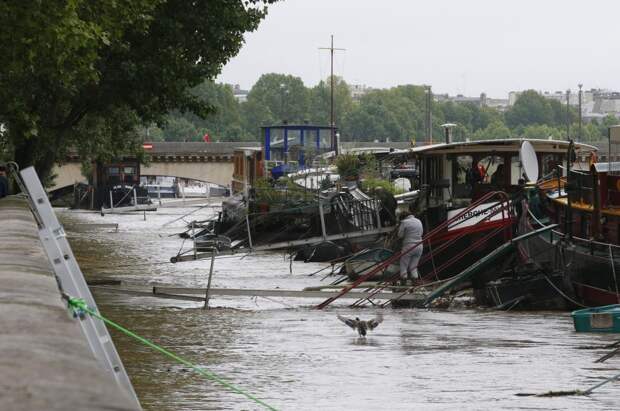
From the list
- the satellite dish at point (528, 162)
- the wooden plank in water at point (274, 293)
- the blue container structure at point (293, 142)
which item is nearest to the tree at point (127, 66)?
the wooden plank in water at point (274, 293)

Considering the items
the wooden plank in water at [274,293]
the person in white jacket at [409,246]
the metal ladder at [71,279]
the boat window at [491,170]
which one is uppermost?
the metal ladder at [71,279]

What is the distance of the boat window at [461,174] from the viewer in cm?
3416

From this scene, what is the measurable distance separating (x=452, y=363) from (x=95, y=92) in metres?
20.3

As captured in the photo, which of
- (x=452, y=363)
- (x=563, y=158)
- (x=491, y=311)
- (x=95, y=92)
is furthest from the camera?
(x=563, y=158)

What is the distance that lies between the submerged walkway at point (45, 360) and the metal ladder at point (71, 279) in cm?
32

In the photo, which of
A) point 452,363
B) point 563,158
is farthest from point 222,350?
point 563,158

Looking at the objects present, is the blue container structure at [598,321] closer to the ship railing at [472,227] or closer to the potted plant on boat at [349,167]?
the ship railing at [472,227]

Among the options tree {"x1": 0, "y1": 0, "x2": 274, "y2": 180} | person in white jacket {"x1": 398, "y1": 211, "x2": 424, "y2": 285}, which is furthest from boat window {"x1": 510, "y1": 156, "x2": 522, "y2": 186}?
person in white jacket {"x1": 398, "y1": 211, "x2": 424, "y2": 285}

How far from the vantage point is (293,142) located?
221ft

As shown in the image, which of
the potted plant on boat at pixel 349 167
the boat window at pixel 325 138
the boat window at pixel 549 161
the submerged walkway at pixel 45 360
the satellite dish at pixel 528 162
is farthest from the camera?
the boat window at pixel 325 138

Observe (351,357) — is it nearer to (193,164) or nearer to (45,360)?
(45,360)

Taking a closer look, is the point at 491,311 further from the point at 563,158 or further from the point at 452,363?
the point at 563,158

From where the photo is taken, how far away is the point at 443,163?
3500 cm

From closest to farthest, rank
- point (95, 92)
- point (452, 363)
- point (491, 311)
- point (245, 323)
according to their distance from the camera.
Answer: point (452, 363) → point (245, 323) → point (491, 311) → point (95, 92)
